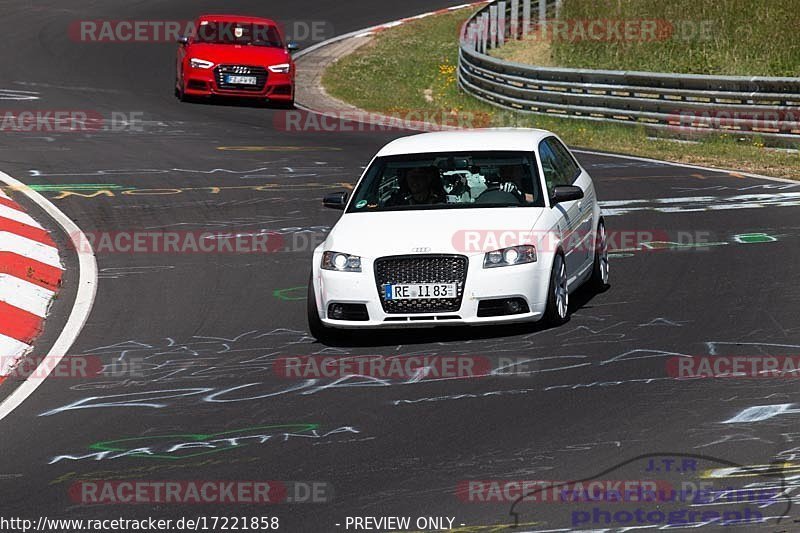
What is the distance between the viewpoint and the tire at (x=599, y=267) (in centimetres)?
1312

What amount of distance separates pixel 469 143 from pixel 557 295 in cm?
176

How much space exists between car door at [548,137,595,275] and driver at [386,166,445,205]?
1.28 meters

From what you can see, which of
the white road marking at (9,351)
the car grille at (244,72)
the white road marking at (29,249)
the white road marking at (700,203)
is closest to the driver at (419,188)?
the white road marking at (9,351)

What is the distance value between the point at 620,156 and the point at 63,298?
1152 cm

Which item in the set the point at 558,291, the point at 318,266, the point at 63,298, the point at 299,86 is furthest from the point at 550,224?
the point at 299,86

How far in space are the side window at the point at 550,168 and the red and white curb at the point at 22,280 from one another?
4.34 m

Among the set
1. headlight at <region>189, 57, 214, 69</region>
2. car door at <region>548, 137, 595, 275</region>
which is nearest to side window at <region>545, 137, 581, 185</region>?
car door at <region>548, 137, 595, 275</region>

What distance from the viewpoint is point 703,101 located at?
24.6 meters

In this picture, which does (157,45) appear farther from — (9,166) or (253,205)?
(253,205)

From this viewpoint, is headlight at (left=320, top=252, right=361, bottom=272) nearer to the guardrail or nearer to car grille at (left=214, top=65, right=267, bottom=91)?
the guardrail

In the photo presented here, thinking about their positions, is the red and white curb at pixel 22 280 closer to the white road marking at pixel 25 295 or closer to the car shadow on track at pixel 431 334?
the white road marking at pixel 25 295

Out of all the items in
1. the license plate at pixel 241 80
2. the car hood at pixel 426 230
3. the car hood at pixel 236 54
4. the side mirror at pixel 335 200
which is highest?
the car hood at pixel 426 230

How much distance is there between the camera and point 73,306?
1302 cm

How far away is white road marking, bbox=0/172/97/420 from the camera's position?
10238 millimetres
